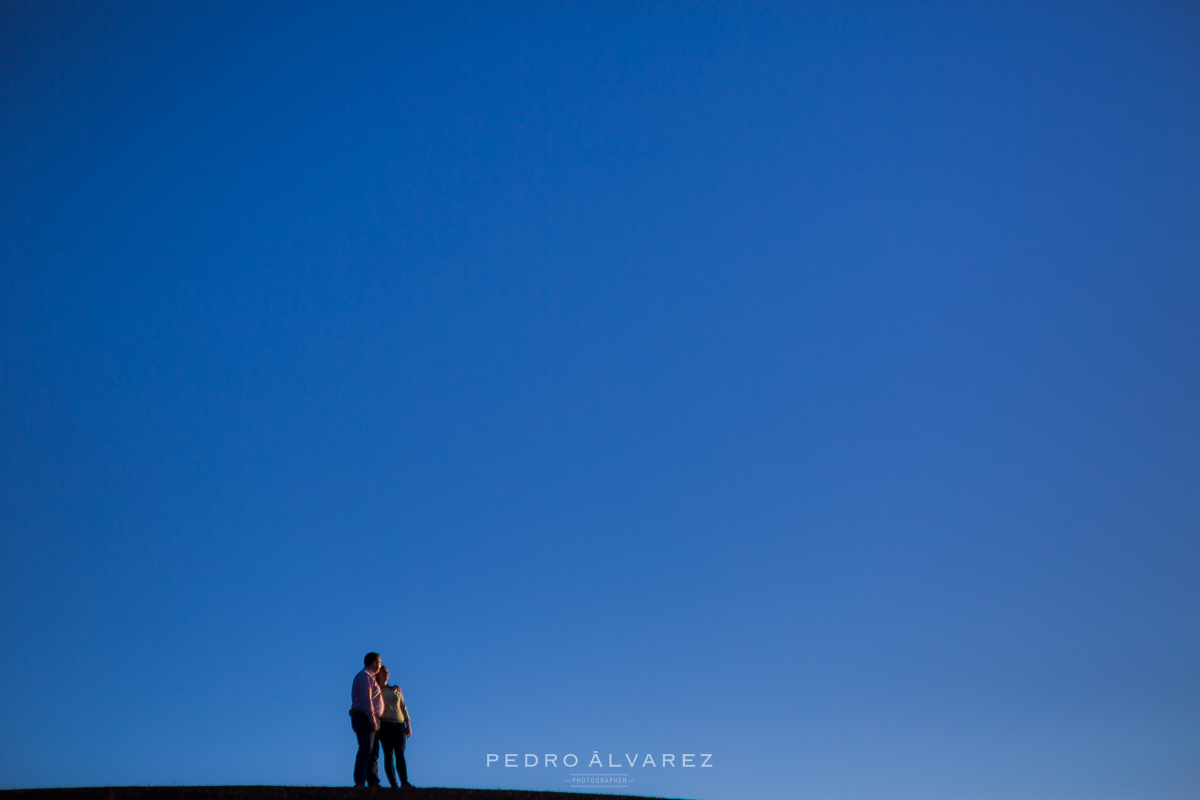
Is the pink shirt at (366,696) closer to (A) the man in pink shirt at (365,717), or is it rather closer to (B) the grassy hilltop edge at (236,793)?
(A) the man in pink shirt at (365,717)

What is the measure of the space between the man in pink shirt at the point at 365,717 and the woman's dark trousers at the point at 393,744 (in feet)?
2.73

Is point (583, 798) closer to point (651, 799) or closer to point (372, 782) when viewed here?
point (651, 799)

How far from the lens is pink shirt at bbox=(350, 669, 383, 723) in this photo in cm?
2200

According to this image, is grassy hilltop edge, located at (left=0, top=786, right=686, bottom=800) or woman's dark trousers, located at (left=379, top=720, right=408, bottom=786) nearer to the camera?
grassy hilltop edge, located at (left=0, top=786, right=686, bottom=800)

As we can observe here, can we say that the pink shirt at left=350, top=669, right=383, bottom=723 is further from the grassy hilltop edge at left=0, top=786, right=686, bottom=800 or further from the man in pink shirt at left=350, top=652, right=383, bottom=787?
the grassy hilltop edge at left=0, top=786, right=686, bottom=800

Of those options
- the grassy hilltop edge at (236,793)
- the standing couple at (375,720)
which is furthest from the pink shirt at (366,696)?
the grassy hilltop edge at (236,793)

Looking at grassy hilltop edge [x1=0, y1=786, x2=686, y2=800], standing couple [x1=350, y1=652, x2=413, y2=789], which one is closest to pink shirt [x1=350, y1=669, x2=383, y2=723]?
standing couple [x1=350, y1=652, x2=413, y2=789]

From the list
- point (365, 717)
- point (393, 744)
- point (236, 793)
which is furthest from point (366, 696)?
point (236, 793)

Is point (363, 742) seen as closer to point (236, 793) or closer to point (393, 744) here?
point (393, 744)

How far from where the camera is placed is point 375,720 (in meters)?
22.0

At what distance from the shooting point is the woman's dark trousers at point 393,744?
75.6ft

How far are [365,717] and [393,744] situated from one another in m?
1.51

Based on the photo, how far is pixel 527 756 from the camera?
36594 mm

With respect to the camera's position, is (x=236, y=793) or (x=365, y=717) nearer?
(x=236, y=793)
